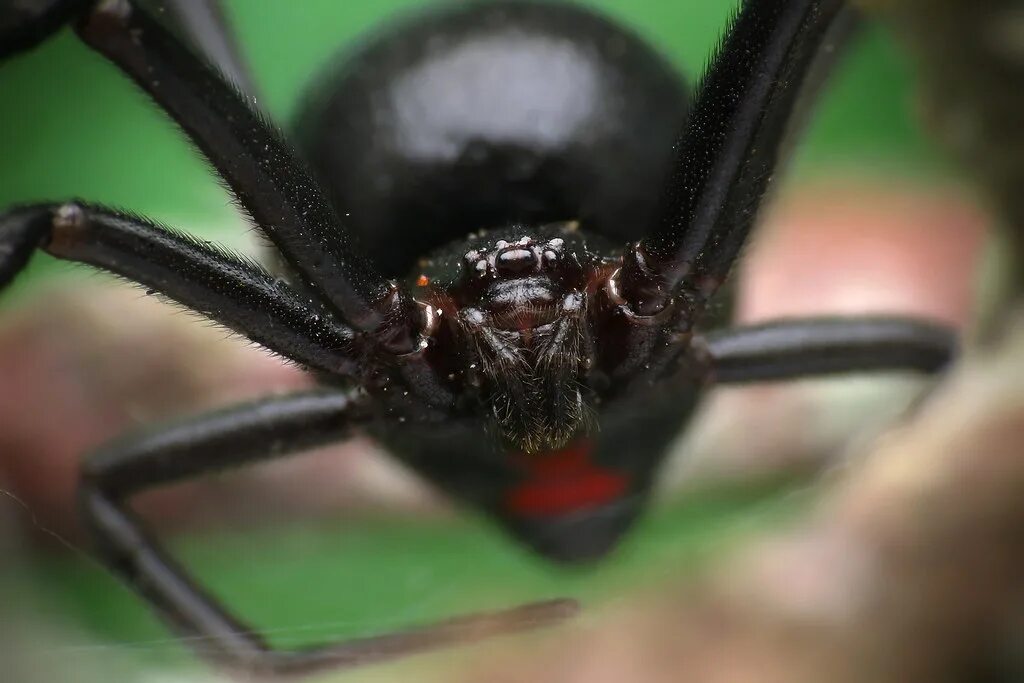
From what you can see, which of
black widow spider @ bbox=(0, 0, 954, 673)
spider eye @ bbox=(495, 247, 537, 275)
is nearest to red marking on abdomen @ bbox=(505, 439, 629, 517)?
black widow spider @ bbox=(0, 0, 954, 673)

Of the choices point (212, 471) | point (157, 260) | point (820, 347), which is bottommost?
point (820, 347)

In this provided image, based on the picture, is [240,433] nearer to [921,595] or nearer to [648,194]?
[648,194]

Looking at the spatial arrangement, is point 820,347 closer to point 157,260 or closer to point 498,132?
point 498,132

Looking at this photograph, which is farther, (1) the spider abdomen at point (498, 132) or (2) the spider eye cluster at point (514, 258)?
(1) the spider abdomen at point (498, 132)

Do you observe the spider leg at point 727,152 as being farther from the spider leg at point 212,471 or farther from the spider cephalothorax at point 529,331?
the spider leg at point 212,471

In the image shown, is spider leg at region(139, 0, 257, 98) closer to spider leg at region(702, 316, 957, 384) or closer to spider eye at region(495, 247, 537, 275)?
spider eye at region(495, 247, 537, 275)

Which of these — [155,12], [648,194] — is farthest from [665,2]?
[155,12]

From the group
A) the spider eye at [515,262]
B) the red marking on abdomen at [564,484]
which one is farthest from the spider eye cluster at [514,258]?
the red marking on abdomen at [564,484]

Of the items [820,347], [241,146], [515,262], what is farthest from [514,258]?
[820,347]
